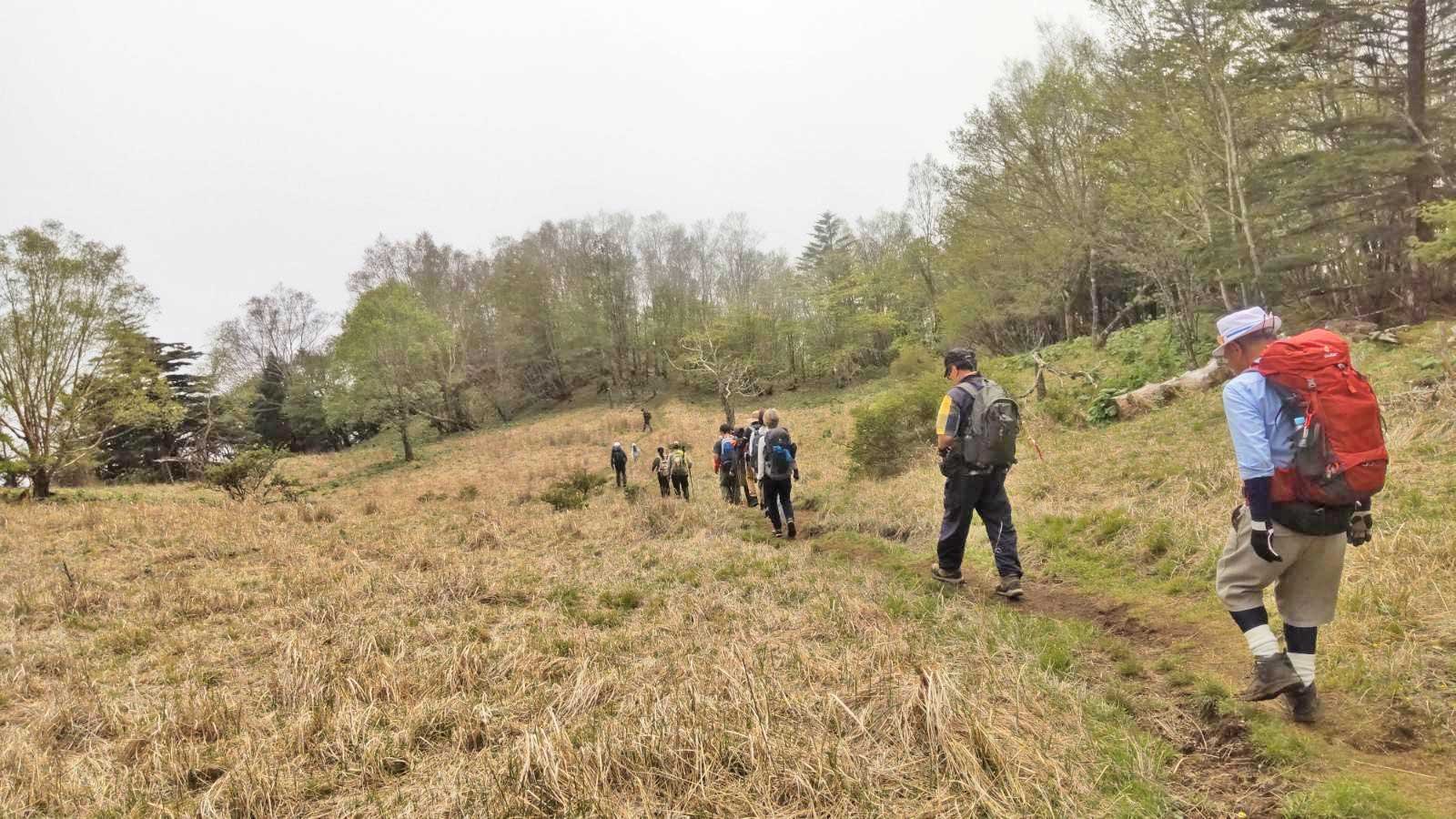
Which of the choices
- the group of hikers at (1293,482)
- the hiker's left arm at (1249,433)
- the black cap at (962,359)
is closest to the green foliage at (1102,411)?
the black cap at (962,359)

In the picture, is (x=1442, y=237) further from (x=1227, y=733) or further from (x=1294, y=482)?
(x=1227, y=733)

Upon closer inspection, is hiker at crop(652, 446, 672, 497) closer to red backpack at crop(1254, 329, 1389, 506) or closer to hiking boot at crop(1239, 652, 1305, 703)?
hiking boot at crop(1239, 652, 1305, 703)

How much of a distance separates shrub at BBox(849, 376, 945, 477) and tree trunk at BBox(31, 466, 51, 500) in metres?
24.6

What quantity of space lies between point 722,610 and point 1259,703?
3.36 metres

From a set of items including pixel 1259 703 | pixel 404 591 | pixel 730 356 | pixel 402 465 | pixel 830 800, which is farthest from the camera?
pixel 730 356

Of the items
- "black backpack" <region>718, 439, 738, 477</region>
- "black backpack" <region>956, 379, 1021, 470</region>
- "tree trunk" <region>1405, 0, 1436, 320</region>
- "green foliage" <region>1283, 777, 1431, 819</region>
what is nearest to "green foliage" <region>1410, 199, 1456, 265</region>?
"tree trunk" <region>1405, 0, 1436, 320</region>

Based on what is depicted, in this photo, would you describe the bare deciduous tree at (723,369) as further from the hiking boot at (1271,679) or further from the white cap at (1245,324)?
the hiking boot at (1271,679)

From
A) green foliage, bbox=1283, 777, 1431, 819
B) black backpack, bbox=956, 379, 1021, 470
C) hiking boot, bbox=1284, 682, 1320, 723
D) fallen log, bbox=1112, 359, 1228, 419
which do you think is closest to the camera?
green foliage, bbox=1283, 777, 1431, 819

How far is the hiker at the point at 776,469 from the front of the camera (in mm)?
8102

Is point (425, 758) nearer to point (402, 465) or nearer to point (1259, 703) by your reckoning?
point (1259, 703)

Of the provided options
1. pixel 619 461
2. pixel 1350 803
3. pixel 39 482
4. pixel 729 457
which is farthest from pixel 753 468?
pixel 39 482

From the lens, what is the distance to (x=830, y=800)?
89.4 inches

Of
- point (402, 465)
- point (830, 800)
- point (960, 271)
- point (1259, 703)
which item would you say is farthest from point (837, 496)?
point (402, 465)

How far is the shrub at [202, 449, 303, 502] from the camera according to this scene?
16125 mm
